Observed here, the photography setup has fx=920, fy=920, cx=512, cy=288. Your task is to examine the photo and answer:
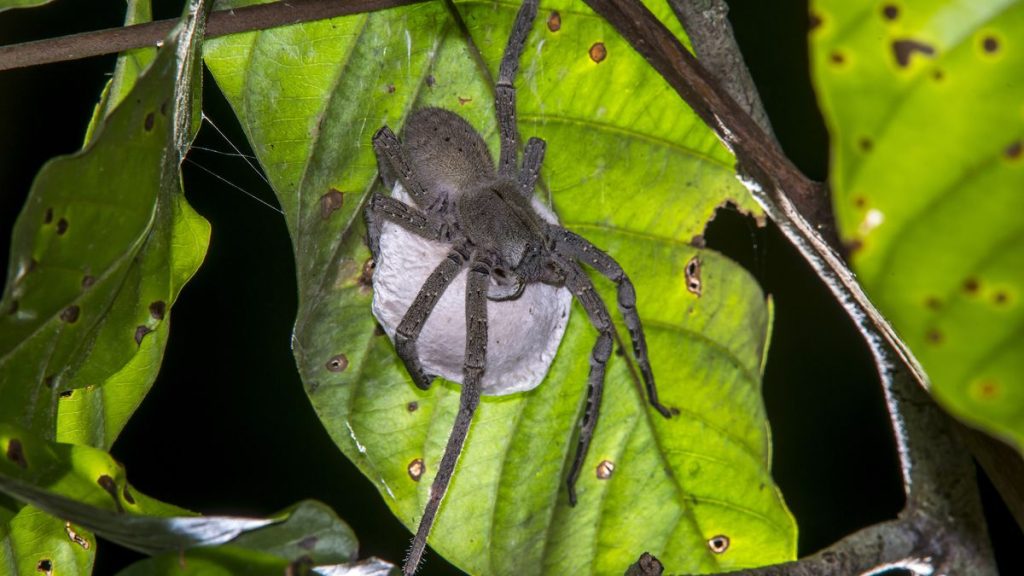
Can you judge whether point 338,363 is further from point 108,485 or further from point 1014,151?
point 1014,151

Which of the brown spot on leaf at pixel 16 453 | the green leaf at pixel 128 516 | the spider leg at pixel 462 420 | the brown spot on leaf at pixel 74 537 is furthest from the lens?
the spider leg at pixel 462 420

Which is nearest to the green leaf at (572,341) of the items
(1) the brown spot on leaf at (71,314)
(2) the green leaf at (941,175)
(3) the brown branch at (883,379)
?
(3) the brown branch at (883,379)

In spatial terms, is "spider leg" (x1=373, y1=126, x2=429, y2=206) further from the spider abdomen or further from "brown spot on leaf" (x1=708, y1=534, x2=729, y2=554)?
"brown spot on leaf" (x1=708, y1=534, x2=729, y2=554)

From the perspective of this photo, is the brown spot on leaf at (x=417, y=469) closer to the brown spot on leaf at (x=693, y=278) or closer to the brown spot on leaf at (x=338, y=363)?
the brown spot on leaf at (x=338, y=363)

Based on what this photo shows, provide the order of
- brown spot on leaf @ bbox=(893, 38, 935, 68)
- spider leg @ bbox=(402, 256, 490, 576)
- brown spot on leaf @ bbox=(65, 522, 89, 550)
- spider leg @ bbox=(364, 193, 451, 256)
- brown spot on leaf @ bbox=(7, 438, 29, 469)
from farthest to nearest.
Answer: spider leg @ bbox=(364, 193, 451, 256), spider leg @ bbox=(402, 256, 490, 576), brown spot on leaf @ bbox=(65, 522, 89, 550), brown spot on leaf @ bbox=(7, 438, 29, 469), brown spot on leaf @ bbox=(893, 38, 935, 68)

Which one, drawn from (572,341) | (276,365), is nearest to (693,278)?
(572,341)

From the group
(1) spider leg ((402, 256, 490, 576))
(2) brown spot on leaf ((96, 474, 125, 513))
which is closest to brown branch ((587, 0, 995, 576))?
(1) spider leg ((402, 256, 490, 576))
